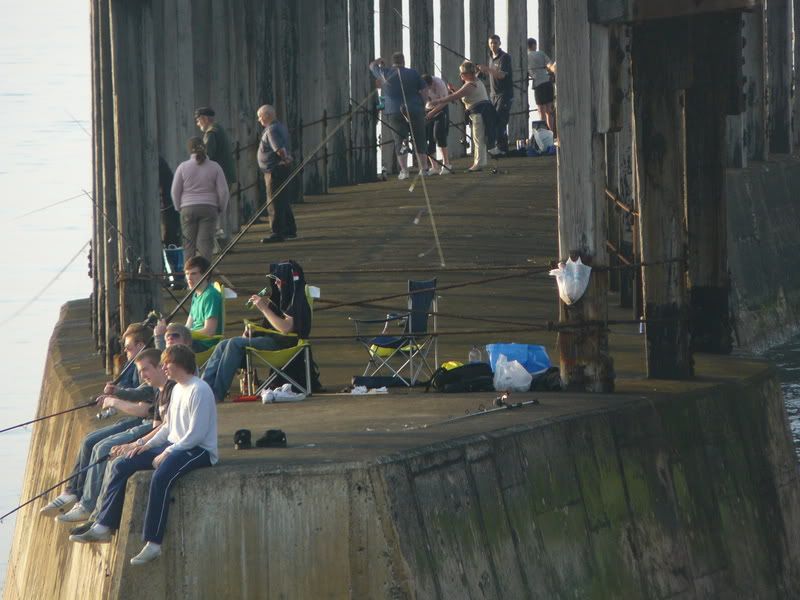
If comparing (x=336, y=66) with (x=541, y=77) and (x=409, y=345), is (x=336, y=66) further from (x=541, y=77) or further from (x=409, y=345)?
(x=409, y=345)

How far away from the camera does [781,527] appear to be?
1536 centimetres

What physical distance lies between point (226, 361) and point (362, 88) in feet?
57.6

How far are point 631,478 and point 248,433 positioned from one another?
2630mm

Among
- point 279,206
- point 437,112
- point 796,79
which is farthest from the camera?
point 796,79

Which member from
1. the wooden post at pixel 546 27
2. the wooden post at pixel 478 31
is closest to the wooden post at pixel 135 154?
the wooden post at pixel 478 31

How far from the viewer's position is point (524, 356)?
15344mm

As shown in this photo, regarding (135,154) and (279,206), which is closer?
(135,154)

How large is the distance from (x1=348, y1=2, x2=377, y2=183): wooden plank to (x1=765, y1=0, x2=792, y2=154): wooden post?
5938 millimetres

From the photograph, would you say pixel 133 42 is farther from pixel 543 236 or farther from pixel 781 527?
pixel 543 236

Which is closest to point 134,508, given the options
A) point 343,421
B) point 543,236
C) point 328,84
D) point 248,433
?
point 248,433

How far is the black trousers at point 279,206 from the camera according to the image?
24.4 meters

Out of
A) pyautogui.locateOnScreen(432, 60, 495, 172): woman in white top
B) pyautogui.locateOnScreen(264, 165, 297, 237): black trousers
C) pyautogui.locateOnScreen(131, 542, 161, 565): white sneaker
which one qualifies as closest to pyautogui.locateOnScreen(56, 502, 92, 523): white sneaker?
pyautogui.locateOnScreen(131, 542, 161, 565): white sneaker

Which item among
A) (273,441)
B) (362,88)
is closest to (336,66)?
(362,88)

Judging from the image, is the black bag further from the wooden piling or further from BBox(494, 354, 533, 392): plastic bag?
the wooden piling
